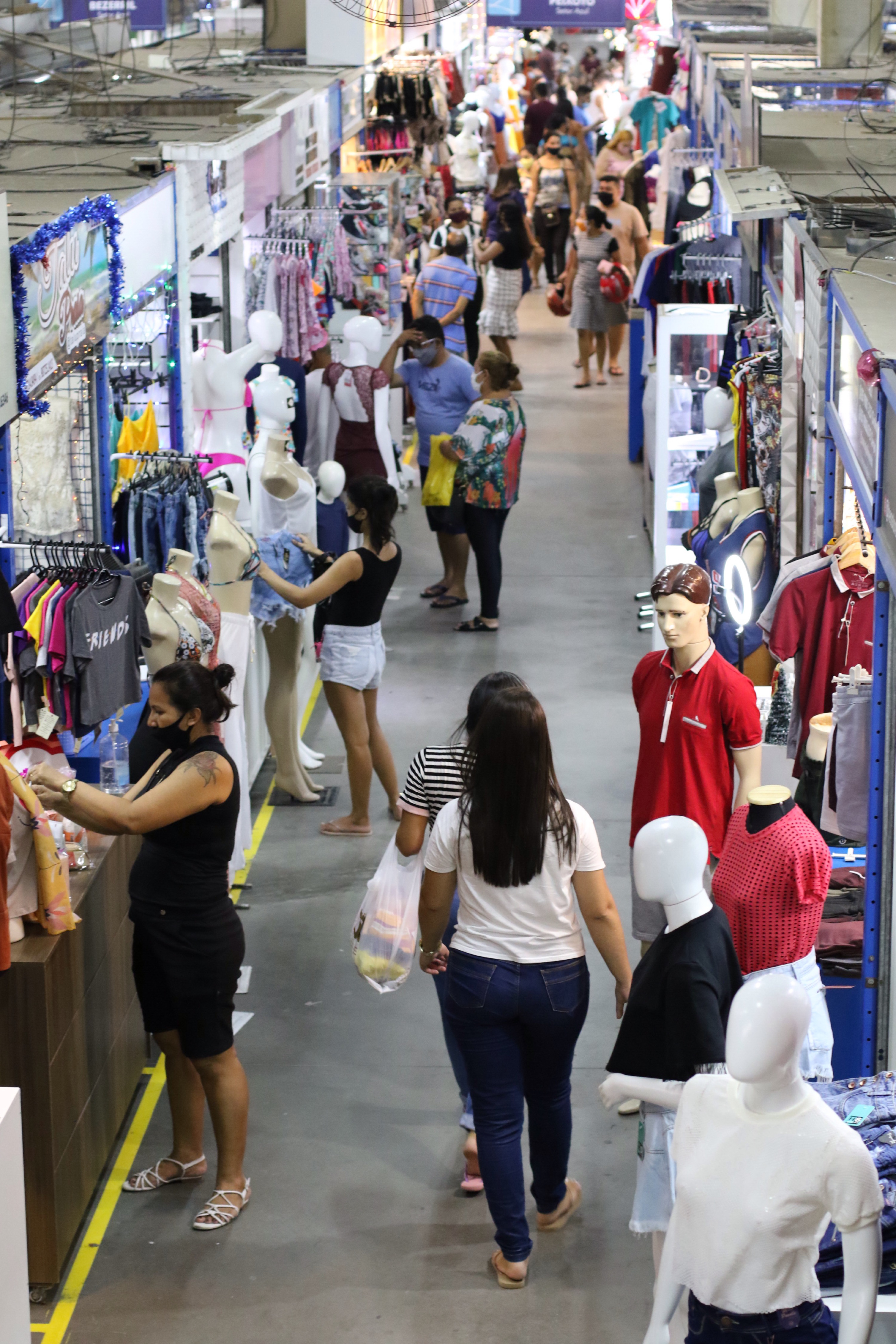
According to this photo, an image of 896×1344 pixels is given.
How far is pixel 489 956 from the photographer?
3.85 meters

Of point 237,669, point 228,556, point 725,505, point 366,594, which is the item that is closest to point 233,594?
point 228,556

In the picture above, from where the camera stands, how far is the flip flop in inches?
396

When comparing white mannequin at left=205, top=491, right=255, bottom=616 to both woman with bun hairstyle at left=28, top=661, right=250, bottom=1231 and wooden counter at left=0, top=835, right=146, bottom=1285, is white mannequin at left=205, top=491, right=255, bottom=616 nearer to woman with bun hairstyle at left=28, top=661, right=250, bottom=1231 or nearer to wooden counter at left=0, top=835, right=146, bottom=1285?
wooden counter at left=0, top=835, right=146, bottom=1285

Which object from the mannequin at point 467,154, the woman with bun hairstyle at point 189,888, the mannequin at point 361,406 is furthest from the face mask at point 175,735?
the mannequin at point 467,154

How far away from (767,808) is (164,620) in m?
2.27

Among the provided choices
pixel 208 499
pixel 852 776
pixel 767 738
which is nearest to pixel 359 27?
pixel 208 499

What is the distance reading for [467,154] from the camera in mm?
19297

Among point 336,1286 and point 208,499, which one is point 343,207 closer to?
point 208,499

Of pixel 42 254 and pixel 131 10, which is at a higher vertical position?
pixel 131 10

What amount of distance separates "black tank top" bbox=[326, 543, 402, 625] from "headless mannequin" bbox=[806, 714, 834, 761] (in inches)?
93.6

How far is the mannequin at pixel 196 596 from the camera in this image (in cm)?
538

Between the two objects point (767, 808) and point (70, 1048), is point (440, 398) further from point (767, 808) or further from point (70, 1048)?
point (767, 808)

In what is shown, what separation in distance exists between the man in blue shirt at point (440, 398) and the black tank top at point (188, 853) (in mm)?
5418

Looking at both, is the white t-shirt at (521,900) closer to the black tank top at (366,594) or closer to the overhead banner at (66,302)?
the overhead banner at (66,302)
